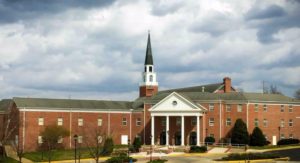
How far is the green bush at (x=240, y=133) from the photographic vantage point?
8975cm

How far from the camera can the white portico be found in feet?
303

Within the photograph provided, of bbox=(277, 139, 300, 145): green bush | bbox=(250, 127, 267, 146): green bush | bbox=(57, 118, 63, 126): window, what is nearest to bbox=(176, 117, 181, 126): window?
bbox=(250, 127, 267, 146): green bush

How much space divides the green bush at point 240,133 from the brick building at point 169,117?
207 cm

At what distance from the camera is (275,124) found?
95938 mm

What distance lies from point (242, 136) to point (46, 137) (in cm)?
3036

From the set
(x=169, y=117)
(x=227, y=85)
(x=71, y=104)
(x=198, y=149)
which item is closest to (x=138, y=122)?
(x=169, y=117)

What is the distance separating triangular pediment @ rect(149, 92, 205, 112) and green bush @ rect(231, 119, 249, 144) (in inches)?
236

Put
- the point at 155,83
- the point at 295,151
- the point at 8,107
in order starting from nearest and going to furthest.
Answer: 1. the point at 295,151
2. the point at 8,107
3. the point at 155,83

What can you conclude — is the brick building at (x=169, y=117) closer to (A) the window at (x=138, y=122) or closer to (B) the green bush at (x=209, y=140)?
(A) the window at (x=138, y=122)

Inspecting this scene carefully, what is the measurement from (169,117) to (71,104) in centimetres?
1676

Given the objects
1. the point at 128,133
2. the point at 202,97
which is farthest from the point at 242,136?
the point at 128,133

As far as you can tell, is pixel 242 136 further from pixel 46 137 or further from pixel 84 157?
pixel 46 137

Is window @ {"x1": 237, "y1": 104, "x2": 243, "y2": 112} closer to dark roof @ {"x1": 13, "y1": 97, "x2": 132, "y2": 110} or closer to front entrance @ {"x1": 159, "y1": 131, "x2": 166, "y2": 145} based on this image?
front entrance @ {"x1": 159, "y1": 131, "x2": 166, "y2": 145}

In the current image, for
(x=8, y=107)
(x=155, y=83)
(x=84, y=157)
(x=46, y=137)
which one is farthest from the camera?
(x=155, y=83)
